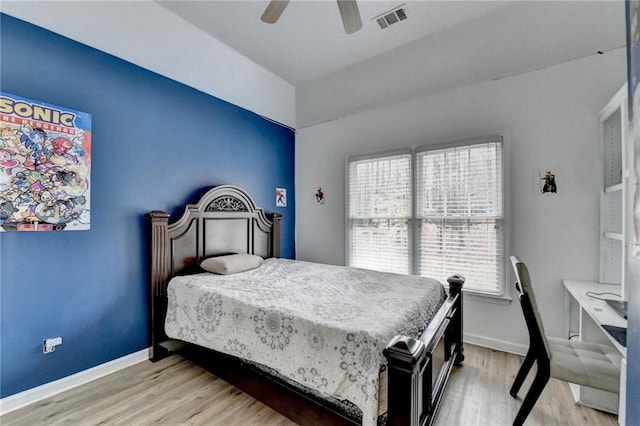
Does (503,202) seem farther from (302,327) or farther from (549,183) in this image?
(302,327)

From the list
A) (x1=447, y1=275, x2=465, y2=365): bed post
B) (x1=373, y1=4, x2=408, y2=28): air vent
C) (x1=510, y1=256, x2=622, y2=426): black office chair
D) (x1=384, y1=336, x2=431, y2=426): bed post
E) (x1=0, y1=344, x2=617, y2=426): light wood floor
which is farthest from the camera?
(x1=373, y1=4, x2=408, y2=28): air vent

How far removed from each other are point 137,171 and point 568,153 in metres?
3.90

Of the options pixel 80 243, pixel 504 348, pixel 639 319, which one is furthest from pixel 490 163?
pixel 80 243

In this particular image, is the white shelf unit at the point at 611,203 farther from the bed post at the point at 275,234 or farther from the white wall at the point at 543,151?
the bed post at the point at 275,234

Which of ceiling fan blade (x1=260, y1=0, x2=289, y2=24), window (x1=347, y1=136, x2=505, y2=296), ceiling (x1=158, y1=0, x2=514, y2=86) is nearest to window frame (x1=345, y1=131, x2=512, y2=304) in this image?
window (x1=347, y1=136, x2=505, y2=296)

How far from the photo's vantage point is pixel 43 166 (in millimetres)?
1973

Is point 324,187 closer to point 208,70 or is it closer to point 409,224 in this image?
point 409,224

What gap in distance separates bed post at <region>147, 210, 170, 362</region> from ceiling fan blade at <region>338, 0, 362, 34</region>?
2.24m

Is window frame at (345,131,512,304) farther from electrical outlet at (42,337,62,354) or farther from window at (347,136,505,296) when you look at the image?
electrical outlet at (42,337,62,354)

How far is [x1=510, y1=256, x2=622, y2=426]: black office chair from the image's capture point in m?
1.53

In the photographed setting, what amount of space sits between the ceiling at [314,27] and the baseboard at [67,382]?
10.9 ft

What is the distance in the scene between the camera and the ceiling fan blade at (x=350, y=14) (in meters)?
1.91

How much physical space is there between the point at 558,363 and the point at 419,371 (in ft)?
3.35

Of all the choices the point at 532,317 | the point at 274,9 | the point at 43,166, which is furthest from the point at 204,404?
the point at 274,9
